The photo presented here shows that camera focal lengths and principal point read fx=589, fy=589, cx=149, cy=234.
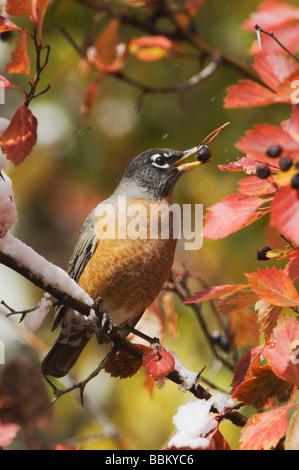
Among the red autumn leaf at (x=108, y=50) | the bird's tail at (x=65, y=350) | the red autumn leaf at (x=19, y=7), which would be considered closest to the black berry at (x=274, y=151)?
the red autumn leaf at (x=19, y=7)

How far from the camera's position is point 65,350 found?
270cm

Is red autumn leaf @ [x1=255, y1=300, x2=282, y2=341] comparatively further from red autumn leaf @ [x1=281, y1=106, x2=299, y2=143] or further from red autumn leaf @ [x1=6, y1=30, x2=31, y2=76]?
red autumn leaf @ [x1=6, y1=30, x2=31, y2=76]

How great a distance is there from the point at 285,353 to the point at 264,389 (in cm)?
13

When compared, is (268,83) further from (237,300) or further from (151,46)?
(151,46)

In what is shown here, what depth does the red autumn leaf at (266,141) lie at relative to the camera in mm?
969

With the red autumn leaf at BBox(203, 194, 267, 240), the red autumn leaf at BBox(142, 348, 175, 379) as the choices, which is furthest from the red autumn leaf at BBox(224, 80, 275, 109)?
the red autumn leaf at BBox(142, 348, 175, 379)

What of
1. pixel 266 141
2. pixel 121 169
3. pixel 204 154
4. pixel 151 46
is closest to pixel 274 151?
pixel 266 141

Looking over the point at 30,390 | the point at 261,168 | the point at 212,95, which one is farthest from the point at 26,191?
the point at 261,168

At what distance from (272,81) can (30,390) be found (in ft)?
4.83

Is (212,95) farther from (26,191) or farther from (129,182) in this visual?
(26,191)

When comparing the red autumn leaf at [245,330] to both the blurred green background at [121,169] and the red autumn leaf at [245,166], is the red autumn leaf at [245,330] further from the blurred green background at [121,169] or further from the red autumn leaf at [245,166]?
the red autumn leaf at [245,166]

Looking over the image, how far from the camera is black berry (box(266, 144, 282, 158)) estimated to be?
97cm

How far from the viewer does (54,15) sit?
12.0ft

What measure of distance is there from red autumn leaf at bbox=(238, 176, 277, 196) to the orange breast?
3.13ft
